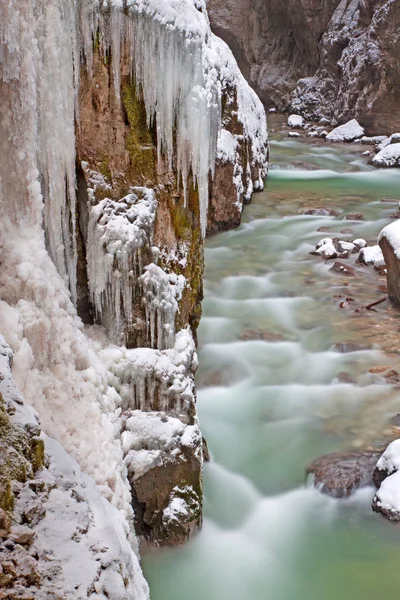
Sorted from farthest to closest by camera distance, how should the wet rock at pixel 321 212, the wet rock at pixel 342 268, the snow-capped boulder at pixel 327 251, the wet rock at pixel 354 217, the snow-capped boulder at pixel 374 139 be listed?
1. the snow-capped boulder at pixel 374 139
2. the wet rock at pixel 321 212
3. the wet rock at pixel 354 217
4. the snow-capped boulder at pixel 327 251
5. the wet rock at pixel 342 268

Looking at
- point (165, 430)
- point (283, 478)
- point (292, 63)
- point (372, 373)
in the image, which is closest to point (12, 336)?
point (165, 430)

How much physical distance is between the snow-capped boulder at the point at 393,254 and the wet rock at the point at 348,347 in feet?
3.55

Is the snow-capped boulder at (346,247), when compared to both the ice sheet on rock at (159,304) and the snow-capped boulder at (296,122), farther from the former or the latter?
the snow-capped boulder at (296,122)

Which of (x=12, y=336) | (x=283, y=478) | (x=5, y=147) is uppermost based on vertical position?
(x=5, y=147)

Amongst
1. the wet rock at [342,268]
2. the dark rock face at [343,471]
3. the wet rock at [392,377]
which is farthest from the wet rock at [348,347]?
the wet rock at [342,268]

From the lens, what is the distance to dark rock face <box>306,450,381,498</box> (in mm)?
4051

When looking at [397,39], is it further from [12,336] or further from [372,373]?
[12,336]

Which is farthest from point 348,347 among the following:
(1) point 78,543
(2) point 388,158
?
(2) point 388,158

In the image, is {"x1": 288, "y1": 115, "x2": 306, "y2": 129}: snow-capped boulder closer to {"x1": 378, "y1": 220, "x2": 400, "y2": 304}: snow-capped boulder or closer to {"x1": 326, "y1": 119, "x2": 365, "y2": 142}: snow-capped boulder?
{"x1": 326, "y1": 119, "x2": 365, "y2": 142}: snow-capped boulder

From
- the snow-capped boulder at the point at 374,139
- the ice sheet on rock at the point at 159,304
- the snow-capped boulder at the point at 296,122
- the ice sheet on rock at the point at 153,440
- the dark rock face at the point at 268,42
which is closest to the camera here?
the ice sheet on rock at the point at 153,440

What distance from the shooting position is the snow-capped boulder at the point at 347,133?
1719 cm

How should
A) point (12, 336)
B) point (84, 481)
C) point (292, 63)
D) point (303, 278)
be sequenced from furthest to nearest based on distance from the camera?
1. point (292, 63)
2. point (303, 278)
3. point (12, 336)
4. point (84, 481)

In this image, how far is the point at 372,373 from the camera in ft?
18.0

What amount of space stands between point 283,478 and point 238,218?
564cm
